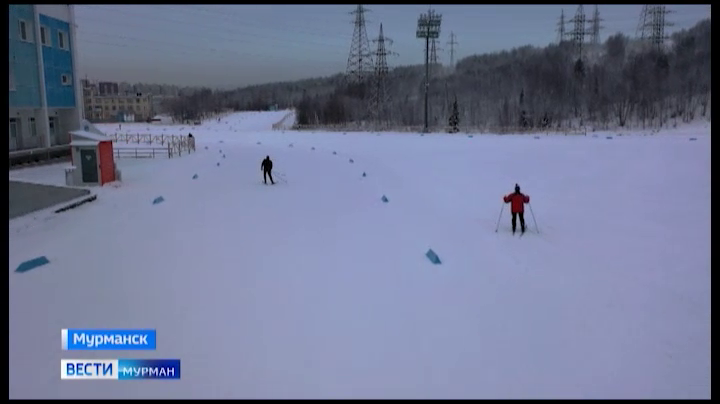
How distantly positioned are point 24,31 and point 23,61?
1289 millimetres

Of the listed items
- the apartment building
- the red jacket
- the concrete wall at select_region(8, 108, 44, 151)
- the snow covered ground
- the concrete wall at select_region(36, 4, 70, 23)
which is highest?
the apartment building

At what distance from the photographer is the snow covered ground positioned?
464 centimetres

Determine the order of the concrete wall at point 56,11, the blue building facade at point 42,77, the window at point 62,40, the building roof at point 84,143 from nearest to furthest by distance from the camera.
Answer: the building roof at point 84,143, the blue building facade at point 42,77, the concrete wall at point 56,11, the window at point 62,40

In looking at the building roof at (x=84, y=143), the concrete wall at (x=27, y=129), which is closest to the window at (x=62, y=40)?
the concrete wall at (x=27, y=129)

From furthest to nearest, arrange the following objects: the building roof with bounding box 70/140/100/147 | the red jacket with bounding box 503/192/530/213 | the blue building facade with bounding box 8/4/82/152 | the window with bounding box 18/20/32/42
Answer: the window with bounding box 18/20/32/42
the blue building facade with bounding box 8/4/82/152
the building roof with bounding box 70/140/100/147
the red jacket with bounding box 503/192/530/213

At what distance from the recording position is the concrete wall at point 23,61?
19516mm

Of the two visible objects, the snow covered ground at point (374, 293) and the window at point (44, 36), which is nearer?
the snow covered ground at point (374, 293)

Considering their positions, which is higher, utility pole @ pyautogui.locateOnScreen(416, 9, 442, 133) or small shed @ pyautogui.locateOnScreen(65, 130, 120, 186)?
utility pole @ pyautogui.locateOnScreen(416, 9, 442, 133)

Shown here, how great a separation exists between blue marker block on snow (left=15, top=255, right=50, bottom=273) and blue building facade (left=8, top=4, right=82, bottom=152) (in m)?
14.4

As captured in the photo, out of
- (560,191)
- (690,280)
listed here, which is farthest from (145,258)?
(560,191)

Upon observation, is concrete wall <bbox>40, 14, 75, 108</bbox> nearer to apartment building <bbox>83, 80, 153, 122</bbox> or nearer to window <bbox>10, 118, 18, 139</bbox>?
window <bbox>10, 118, 18, 139</bbox>

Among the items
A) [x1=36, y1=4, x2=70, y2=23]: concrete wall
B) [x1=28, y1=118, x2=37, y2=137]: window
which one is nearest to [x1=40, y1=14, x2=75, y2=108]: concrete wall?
[x1=36, y1=4, x2=70, y2=23]: concrete wall

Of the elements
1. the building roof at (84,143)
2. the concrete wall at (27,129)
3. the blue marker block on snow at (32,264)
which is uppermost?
the concrete wall at (27,129)

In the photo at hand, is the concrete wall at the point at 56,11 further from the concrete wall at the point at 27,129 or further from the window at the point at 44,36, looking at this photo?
the concrete wall at the point at 27,129
